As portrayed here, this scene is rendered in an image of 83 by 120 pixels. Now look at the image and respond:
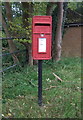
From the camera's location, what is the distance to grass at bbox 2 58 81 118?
3051 millimetres

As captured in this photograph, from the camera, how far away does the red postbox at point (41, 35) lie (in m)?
3.21

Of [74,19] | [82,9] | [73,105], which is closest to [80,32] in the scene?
[74,19]

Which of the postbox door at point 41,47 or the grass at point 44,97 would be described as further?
the postbox door at point 41,47

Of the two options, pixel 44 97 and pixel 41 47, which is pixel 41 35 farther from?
pixel 44 97

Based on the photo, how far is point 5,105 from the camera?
3.23m

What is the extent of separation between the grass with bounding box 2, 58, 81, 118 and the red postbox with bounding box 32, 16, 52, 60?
0.93 meters

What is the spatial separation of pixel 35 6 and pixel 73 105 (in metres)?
3.60

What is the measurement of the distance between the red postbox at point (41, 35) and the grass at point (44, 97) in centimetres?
93

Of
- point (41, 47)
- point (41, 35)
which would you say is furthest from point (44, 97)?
point (41, 35)

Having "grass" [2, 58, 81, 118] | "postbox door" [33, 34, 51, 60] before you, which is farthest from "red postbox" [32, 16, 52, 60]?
"grass" [2, 58, 81, 118]

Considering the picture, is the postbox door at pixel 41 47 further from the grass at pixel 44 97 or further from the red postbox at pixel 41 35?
the grass at pixel 44 97

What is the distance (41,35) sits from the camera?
10.7ft

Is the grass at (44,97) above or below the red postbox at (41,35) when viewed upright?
below

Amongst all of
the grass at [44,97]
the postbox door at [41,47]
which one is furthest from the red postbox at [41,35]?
the grass at [44,97]
